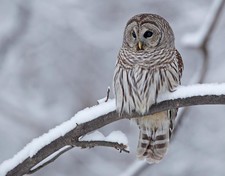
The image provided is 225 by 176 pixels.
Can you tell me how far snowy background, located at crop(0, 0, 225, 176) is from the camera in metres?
9.88

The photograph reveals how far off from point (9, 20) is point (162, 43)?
4952mm

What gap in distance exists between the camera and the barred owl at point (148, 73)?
16.7 feet

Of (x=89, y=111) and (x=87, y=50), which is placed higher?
(x=87, y=50)

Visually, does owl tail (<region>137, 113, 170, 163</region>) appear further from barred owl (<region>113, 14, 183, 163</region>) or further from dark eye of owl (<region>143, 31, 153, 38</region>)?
dark eye of owl (<region>143, 31, 153, 38</region>)

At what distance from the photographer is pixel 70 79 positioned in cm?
1045

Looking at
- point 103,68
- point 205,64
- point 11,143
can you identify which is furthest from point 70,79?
point 205,64

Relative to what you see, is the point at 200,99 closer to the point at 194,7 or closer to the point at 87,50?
the point at 87,50

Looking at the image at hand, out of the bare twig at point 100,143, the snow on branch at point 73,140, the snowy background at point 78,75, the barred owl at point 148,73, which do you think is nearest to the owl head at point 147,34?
the barred owl at point 148,73

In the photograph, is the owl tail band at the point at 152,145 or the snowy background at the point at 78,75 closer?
the owl tail band at the point at 152,145

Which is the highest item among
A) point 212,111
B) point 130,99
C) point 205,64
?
point 212,111

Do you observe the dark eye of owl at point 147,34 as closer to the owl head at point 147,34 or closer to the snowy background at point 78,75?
the owl head at point 147,34

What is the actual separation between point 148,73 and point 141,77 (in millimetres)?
55

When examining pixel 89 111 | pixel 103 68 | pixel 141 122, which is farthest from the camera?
pixel 103 68

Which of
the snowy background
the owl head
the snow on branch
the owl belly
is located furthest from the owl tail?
the snowy background
